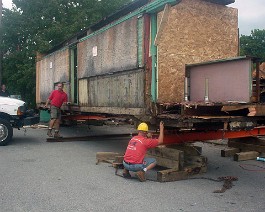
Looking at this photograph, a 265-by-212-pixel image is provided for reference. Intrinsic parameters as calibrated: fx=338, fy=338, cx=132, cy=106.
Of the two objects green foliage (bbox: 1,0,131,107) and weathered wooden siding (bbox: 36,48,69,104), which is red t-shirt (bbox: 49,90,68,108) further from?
green foliage (bbox: 1,0,131,107)

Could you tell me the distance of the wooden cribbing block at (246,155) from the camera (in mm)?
7885

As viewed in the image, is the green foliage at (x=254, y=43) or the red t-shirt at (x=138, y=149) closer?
the red t-shirt at (x=138, y=149)

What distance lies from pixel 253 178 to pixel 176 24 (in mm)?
3312

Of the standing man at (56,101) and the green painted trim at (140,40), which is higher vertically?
the green painted trim at (140,40)

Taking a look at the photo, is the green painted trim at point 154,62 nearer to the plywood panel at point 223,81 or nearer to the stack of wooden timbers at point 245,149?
the plywood panel at point 223,81

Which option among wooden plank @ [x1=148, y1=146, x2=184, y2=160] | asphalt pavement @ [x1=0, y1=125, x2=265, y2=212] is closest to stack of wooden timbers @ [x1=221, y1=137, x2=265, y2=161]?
asphalt pavement @ [x1=0, y1=125, x2=265, y2=212]

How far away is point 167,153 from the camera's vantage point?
21.8 feet

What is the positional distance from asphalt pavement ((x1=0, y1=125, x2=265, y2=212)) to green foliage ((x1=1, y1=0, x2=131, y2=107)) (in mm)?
15897

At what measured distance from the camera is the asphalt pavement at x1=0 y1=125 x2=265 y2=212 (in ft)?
15.2

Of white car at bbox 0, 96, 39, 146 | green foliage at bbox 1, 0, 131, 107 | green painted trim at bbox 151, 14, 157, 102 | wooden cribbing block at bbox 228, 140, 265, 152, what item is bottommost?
wooden cribbing block at bbox 228, 140, 265, 152

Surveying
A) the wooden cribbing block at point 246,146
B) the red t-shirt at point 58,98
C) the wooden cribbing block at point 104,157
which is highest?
the red t-shirt at point 58,98

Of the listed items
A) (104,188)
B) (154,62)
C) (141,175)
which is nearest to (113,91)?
(154,62)

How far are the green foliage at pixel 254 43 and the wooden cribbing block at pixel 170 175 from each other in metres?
33.5

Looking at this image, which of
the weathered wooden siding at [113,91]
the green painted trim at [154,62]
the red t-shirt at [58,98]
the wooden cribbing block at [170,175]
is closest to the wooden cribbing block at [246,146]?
the wooden cribbing block at [170,175]
